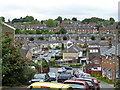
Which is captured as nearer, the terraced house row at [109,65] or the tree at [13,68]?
the tree at [13,68]

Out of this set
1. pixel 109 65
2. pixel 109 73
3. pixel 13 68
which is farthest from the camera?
pixel 109 65

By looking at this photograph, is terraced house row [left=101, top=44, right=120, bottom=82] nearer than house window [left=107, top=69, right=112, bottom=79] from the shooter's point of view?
Yes

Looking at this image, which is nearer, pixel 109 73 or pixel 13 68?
pixel 13 68

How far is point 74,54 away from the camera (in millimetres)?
80375

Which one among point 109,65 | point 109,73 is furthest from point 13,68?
point 109,65

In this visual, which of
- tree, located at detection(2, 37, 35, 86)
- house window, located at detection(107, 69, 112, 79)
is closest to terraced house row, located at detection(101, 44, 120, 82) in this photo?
house window, located at detection(107, 69, 112, 79)

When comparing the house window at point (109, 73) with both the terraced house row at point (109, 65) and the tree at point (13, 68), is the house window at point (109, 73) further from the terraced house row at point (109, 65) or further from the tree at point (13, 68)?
the tree at point (13, 68)

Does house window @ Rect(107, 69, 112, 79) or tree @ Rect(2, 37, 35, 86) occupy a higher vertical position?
tree @ Rect(2, 37, 35, 86)

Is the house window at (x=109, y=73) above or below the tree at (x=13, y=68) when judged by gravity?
below

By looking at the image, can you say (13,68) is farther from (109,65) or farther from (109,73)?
(109,65)

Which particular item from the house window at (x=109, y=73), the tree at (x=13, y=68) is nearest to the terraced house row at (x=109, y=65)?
the house window at (x=109, y=73)

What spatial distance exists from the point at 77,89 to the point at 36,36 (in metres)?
132

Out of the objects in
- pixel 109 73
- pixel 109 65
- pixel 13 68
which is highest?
pixel 13 68

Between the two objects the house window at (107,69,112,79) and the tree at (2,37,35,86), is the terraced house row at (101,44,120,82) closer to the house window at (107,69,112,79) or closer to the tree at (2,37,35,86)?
the house window at (107,69,112,79)
